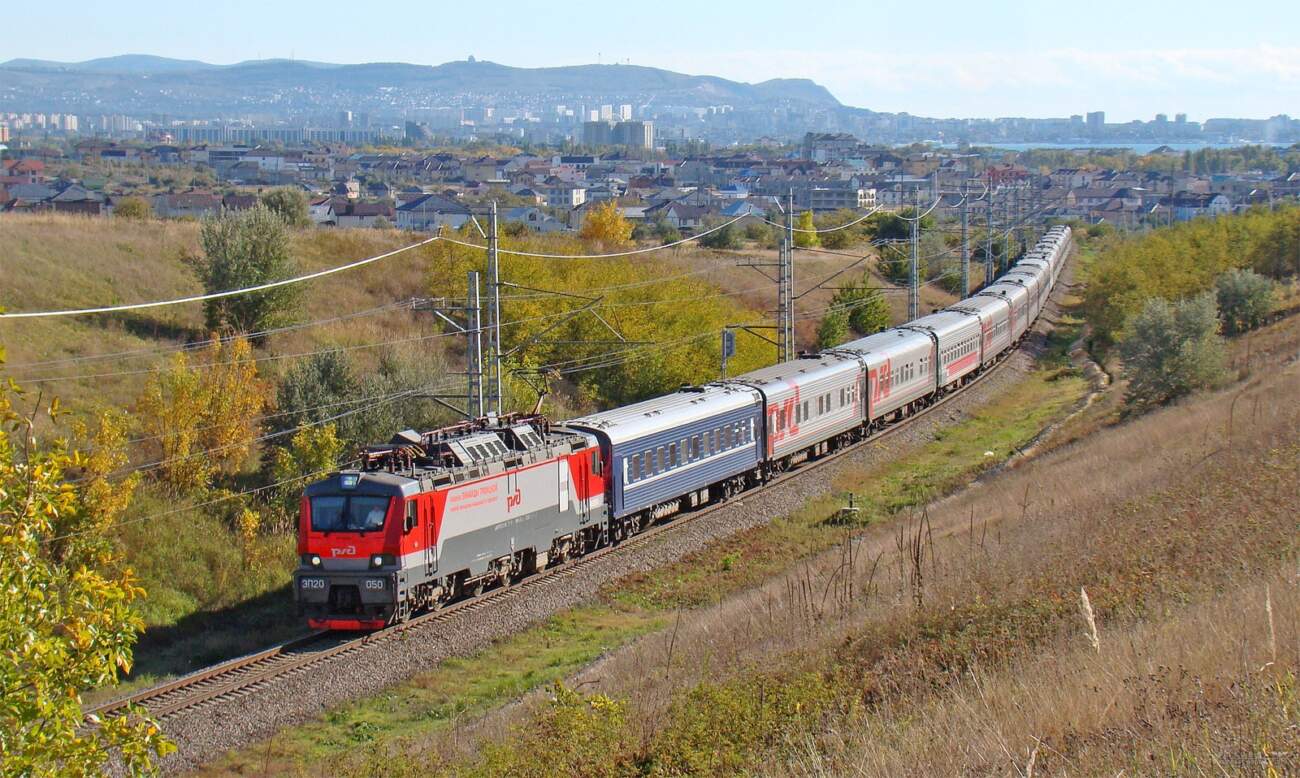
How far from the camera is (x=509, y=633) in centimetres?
2094

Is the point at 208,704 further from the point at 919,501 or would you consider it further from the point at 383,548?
the point at 919,501

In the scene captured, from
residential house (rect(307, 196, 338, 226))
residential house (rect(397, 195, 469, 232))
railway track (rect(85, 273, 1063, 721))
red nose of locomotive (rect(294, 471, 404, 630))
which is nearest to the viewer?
railway track (rect(85, 273, 1063, 721))

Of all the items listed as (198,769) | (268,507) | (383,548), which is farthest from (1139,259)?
(198,769)

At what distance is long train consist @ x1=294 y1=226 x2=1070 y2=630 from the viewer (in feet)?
66.5

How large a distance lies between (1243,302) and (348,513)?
50.2 metres

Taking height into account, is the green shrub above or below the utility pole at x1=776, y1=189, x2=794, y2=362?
below

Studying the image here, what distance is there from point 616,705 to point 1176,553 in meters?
6.20

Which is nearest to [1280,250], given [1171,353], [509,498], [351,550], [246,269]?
[1171,353]

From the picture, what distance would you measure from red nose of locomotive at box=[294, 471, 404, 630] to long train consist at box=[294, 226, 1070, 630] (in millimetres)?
22

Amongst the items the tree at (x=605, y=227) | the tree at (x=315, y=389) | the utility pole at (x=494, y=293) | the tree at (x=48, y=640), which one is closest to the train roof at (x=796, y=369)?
the utility pole at (x=494, y=293)

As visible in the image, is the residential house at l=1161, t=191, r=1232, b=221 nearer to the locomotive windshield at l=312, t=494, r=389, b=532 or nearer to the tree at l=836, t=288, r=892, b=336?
Result: the tree at l=836, t=288, r=892, b=336

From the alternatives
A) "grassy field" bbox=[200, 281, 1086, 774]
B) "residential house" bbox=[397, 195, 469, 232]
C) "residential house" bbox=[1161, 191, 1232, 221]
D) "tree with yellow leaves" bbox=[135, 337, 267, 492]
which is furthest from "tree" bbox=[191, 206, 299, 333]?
"residential house" bbox=[1161, 191, 1232, 221]

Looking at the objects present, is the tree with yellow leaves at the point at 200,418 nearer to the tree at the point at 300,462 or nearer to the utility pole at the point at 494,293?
the tree at the point at 300,462

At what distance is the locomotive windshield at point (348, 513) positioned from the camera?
2009cm
